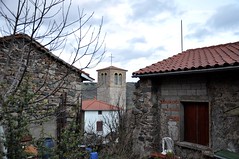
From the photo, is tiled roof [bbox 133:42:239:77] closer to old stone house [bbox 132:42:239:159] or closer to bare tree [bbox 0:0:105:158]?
old stone house [bbox 132:42:239:159]

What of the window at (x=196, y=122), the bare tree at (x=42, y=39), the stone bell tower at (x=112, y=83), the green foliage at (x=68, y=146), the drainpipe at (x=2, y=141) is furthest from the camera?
the stone bell tower at (x=112, y=83)

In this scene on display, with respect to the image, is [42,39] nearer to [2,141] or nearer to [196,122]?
[2,141]

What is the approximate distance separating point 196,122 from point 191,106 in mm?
476

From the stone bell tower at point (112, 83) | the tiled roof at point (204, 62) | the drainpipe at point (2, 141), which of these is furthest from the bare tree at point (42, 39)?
the stone bell tower at point (112, 83)

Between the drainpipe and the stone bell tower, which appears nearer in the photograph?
the drainpipe

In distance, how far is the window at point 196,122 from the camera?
21.1 feet

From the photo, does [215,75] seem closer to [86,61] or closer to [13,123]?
[86,61]

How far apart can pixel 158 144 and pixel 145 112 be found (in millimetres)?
1110

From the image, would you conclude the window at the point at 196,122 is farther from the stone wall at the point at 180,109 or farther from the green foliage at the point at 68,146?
the green foliage at the point at 68,146

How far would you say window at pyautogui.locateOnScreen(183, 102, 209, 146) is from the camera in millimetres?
6445

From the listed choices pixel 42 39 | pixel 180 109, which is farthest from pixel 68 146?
pixel 180 109

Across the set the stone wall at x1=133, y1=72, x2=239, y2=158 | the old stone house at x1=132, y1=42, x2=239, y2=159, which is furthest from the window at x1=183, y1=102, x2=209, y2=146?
the stone wall at x1=133, y1=72, x2=239, y2=158

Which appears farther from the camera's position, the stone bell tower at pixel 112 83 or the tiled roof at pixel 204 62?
the stone bell tower at pixel 112 83

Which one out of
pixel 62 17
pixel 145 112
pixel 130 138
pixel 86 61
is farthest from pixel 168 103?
pixel 62 17
